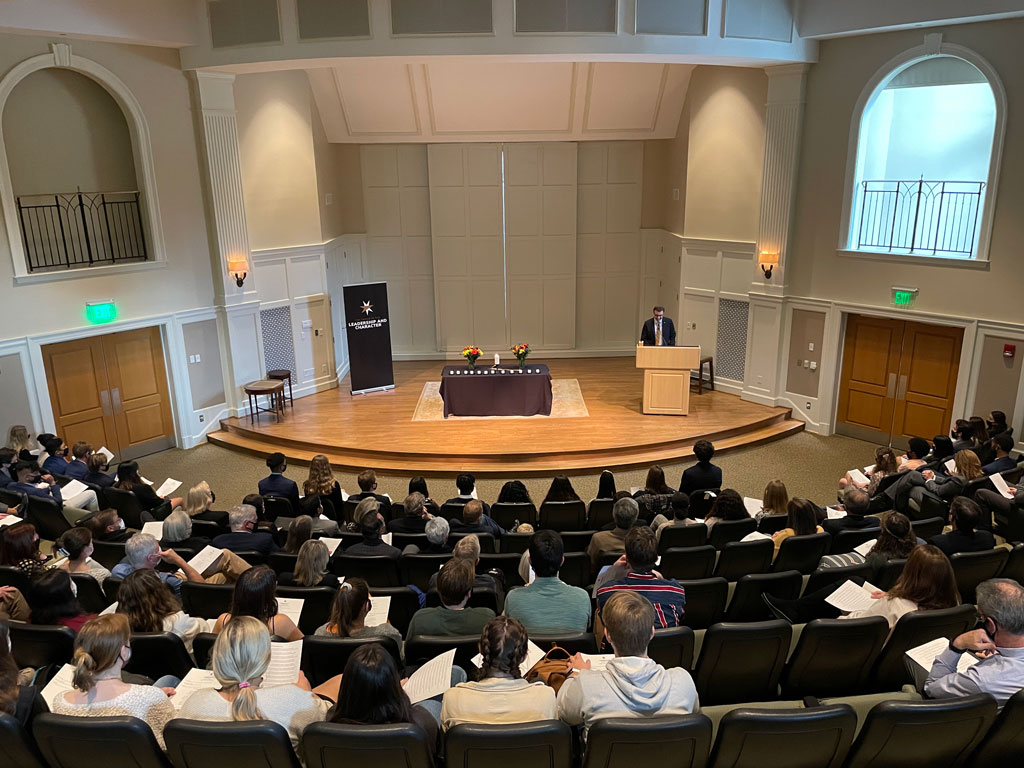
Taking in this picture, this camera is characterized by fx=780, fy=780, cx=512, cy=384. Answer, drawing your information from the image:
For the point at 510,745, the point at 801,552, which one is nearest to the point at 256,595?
the point at 510,745

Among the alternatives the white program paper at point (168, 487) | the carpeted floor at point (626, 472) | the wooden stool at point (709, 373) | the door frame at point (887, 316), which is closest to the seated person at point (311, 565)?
the white program paper at point (168, 487)

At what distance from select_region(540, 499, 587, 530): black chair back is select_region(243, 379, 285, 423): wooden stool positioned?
19.7 ft

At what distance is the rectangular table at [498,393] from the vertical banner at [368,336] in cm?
189

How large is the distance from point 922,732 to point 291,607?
3015 mm

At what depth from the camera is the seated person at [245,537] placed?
552 centimetres

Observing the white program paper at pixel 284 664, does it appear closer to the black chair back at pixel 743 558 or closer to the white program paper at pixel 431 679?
the white program paper at pixel 431 679

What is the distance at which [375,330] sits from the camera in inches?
494

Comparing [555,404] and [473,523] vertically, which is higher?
[473,523]

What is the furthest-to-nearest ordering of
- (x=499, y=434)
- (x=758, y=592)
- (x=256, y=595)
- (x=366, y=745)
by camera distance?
(x=499, y=434), (x=758, y=592), (x=256, y=595), (x=366, y=745)

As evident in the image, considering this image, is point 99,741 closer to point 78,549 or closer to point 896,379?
point 78,549

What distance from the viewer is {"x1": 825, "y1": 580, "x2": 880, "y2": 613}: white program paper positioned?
13.8 feet

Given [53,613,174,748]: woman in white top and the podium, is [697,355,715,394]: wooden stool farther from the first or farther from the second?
[53,613,174,748]: woman in white top

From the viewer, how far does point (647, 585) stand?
163 inches

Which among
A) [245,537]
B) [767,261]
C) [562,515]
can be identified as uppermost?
[767,261]
